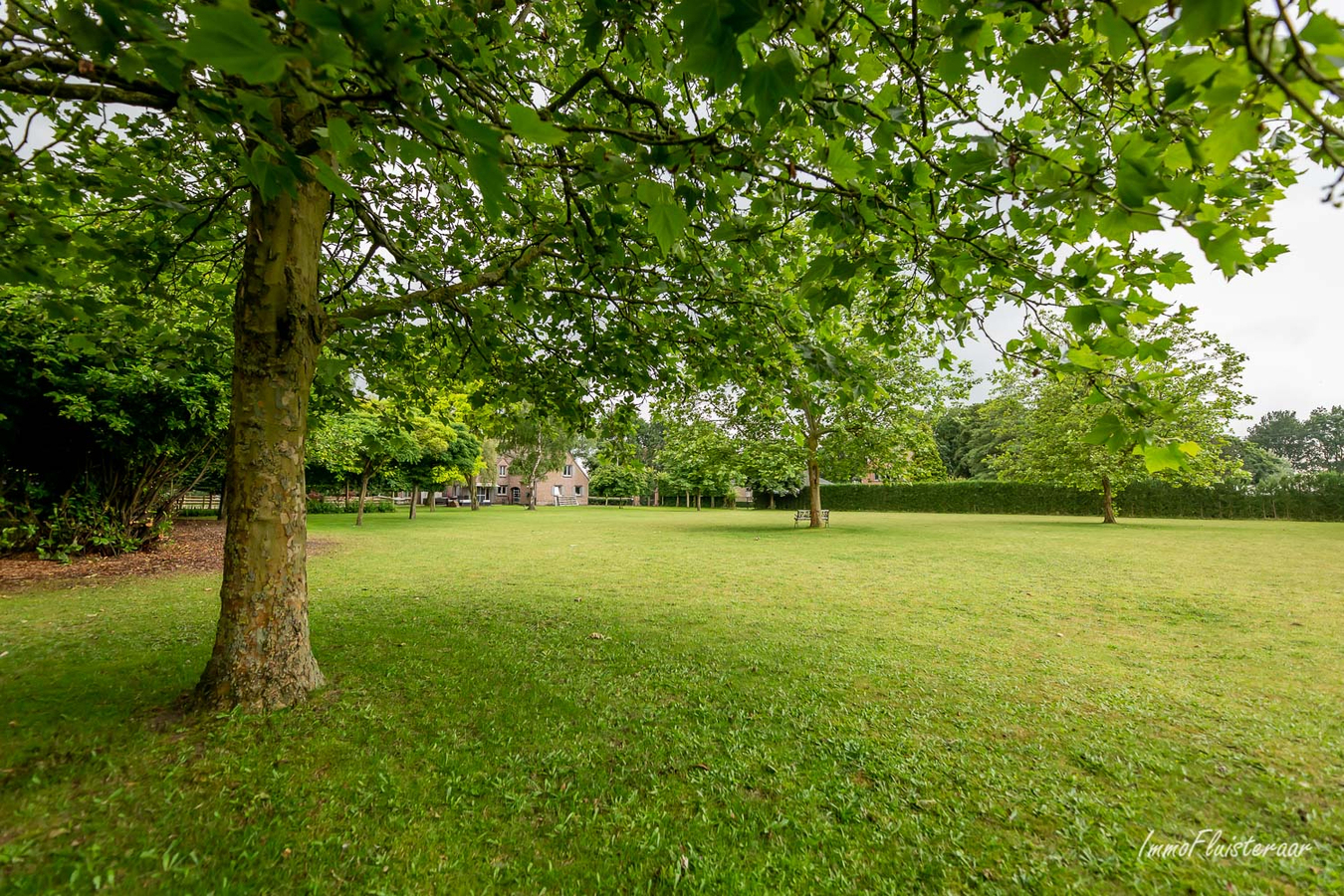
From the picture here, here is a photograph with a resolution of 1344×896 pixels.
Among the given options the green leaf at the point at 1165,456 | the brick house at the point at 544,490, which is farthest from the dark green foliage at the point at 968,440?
the green leaf at the point at 1165,456

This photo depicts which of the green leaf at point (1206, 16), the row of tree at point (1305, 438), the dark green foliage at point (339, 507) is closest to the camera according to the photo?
the green leaf at point (1206, 16)

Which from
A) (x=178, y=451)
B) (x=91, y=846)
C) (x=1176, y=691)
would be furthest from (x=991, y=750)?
(x=178, y=451)

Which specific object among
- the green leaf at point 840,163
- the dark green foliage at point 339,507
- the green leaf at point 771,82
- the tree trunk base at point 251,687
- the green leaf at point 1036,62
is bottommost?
the dark green foliage at point 339,507

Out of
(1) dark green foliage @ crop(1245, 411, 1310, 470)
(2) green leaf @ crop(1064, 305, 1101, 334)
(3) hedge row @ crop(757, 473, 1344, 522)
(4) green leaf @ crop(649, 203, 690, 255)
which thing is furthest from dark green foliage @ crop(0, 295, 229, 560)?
(1) dark green foliage @ crop(1245, 411, 1310, 470)

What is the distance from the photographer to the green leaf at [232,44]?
1029 mm

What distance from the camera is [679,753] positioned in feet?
10.9

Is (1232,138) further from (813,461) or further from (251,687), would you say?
(813,461)

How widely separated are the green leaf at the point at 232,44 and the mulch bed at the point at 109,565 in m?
10.8

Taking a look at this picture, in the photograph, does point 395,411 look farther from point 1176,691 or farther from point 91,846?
point 1176,691

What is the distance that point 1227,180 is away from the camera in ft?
7.17

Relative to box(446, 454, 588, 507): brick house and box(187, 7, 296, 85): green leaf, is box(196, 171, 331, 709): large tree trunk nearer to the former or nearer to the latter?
box(187, 7, 296, 85): green leaf

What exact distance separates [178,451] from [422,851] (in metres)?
12.3

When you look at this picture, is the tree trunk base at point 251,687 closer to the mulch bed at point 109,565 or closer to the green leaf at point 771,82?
the green leaf at point 771,82

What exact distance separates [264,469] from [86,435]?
9272mm
